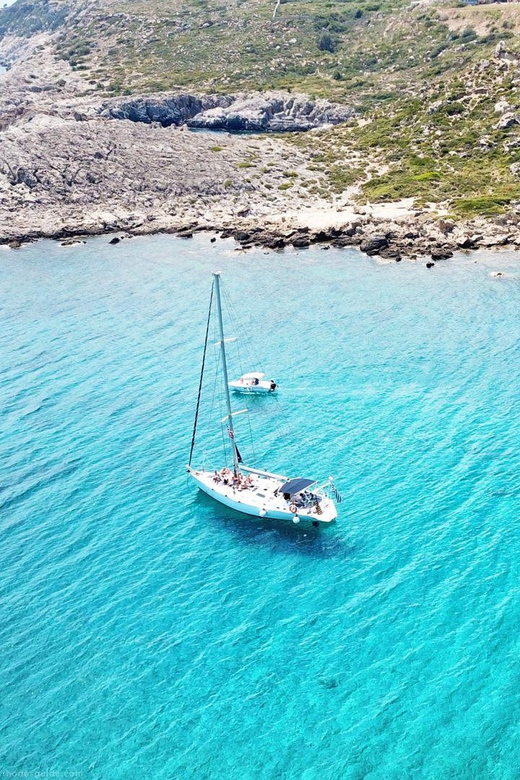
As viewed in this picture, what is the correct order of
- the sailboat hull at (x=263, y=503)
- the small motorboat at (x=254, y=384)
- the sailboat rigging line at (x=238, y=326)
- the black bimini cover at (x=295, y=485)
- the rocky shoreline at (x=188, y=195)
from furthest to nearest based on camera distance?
1. the rocky shoreline at (x=188, y=195)
2. the sailboat rigging line at (x=238, y=326)
3. the small motorboat at (x=254, y=384)
4. the black bimini cover at (x=295, y=485)
5. the sailboat hull at (x=263, y=503)

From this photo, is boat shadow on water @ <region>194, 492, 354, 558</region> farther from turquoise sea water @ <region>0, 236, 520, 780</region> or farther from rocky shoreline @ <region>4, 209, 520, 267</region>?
rocky shoreline @ <region>4, 209, 520, 267</region>

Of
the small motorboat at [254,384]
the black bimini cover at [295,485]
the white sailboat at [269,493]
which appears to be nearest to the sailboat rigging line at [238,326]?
the small motorboat at [254,384]

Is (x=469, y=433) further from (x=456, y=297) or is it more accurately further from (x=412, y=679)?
(x=456, y=297)

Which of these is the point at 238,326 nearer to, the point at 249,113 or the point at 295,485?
the point at 295,485

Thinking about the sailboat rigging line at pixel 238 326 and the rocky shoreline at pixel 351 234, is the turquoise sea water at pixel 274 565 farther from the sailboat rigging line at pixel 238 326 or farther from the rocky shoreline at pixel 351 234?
the rocky shoreline at pixel 351 234

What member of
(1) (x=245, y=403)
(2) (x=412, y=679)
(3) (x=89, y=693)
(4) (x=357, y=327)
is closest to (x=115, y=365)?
(1) (x=245, y=403)

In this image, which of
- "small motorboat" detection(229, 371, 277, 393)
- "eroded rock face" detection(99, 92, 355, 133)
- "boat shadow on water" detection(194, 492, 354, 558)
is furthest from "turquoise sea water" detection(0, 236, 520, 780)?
"eroded rock face" detection(99, 92, 355, 133)
